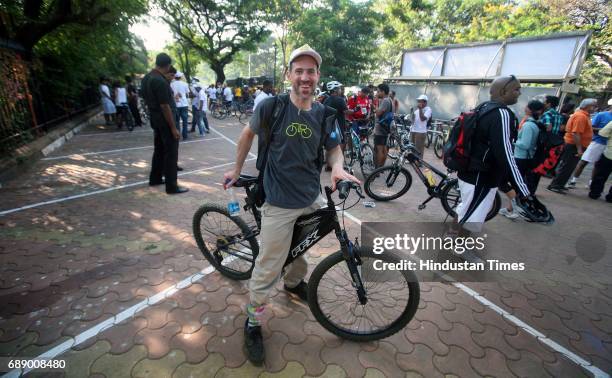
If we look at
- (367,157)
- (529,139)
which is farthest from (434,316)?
(367,157)

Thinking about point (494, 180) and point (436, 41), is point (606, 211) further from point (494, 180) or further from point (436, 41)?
point (436, 41)

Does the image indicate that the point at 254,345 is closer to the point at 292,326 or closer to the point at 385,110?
the point at 292,326

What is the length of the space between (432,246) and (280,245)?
2775mm

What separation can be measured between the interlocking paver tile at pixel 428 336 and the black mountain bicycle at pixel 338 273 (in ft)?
0.71

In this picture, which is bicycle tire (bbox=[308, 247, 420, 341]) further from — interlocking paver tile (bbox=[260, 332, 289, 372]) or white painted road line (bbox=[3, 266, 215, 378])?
white painted road line (bbox=[3, 266, 215, 378])

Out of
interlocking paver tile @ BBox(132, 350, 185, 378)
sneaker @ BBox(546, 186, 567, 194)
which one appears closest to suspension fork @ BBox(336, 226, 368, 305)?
interlocking paver tile @ BBox(132, 350, 185, 378)

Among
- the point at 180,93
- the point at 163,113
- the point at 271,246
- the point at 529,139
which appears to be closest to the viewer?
the point at 271,246

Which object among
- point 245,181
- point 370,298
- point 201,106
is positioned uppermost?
point 201,106

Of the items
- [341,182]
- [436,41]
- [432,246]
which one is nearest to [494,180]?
[432,246]

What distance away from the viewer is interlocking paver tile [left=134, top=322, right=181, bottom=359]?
7.39 ft

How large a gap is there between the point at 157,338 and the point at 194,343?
0.32 meters

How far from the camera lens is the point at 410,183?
5.37m

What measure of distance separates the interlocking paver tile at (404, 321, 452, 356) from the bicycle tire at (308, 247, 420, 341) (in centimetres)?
23

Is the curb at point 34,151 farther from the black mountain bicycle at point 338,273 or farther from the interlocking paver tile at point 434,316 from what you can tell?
the interlocking paver tile at point 434,316
